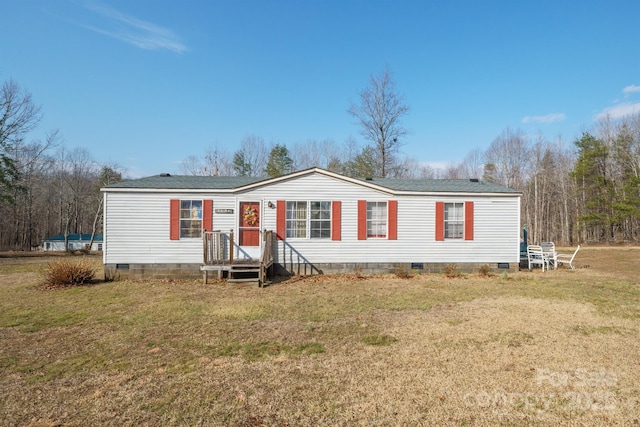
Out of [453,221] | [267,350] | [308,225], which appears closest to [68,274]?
[308,225]

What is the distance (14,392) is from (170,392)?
1720mm

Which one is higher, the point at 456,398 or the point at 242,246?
the point at 242,246

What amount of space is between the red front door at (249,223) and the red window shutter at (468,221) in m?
7.89

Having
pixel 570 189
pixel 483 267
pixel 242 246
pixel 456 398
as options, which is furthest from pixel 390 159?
pixel 456 398

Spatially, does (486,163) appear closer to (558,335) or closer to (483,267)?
(483,267)

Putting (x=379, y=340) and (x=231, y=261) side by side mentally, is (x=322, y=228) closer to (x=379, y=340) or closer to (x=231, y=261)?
(x=231, y=261)

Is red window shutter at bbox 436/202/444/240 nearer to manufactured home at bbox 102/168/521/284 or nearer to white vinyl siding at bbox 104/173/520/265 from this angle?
manufactured home at bbox 102/168/521/284

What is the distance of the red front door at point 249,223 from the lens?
11.8m

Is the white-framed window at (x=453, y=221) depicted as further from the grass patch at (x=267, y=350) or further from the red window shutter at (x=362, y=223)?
the grass patch at (x=267, y=350)

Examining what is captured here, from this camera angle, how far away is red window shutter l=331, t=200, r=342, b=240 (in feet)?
39.5

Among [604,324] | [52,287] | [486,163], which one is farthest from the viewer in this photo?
[486,163]

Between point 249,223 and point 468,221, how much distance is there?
8324 mm

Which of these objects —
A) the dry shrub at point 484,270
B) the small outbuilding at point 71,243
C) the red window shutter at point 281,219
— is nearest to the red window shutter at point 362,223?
the red window shutter at point 281,219

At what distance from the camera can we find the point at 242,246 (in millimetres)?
11758
